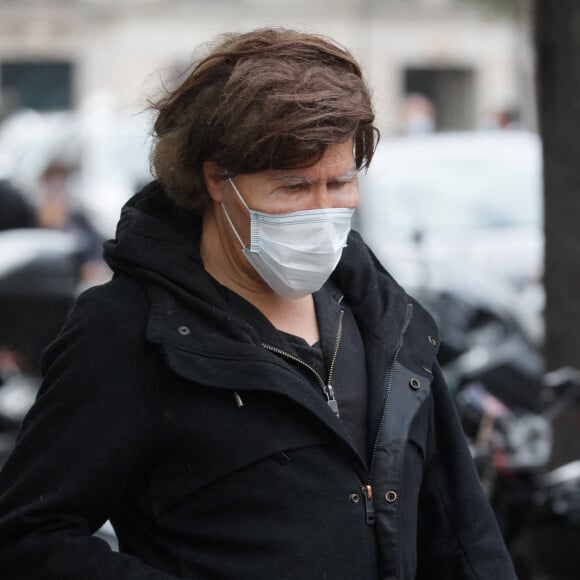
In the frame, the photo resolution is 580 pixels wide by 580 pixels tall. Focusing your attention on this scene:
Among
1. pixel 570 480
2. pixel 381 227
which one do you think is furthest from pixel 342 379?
pixel 381 227

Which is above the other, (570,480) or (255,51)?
(255,51)

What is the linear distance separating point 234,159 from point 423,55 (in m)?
37.1

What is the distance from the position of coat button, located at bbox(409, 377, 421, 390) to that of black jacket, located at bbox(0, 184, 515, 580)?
0.13 m

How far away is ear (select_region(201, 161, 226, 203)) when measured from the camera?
7.66 ft

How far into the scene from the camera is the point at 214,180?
7.72 ft

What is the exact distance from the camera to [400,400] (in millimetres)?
2340

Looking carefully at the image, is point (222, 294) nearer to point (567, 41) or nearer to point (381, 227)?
point (567, 41)

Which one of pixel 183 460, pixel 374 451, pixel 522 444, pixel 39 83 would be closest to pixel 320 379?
pixel 374 451

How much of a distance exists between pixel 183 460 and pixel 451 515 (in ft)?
1.88

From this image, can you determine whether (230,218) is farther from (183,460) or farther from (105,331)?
(183,460)

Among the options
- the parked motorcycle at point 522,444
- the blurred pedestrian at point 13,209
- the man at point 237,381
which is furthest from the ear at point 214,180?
the blurred pedestrian at point 13,209

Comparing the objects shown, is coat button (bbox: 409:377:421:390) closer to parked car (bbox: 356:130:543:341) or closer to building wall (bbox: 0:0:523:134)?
parked car (bbox: 356:130:543:341)

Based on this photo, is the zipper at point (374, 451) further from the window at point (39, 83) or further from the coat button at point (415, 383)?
the window at point (39, 83)

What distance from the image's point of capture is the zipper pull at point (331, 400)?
2.28 meters
